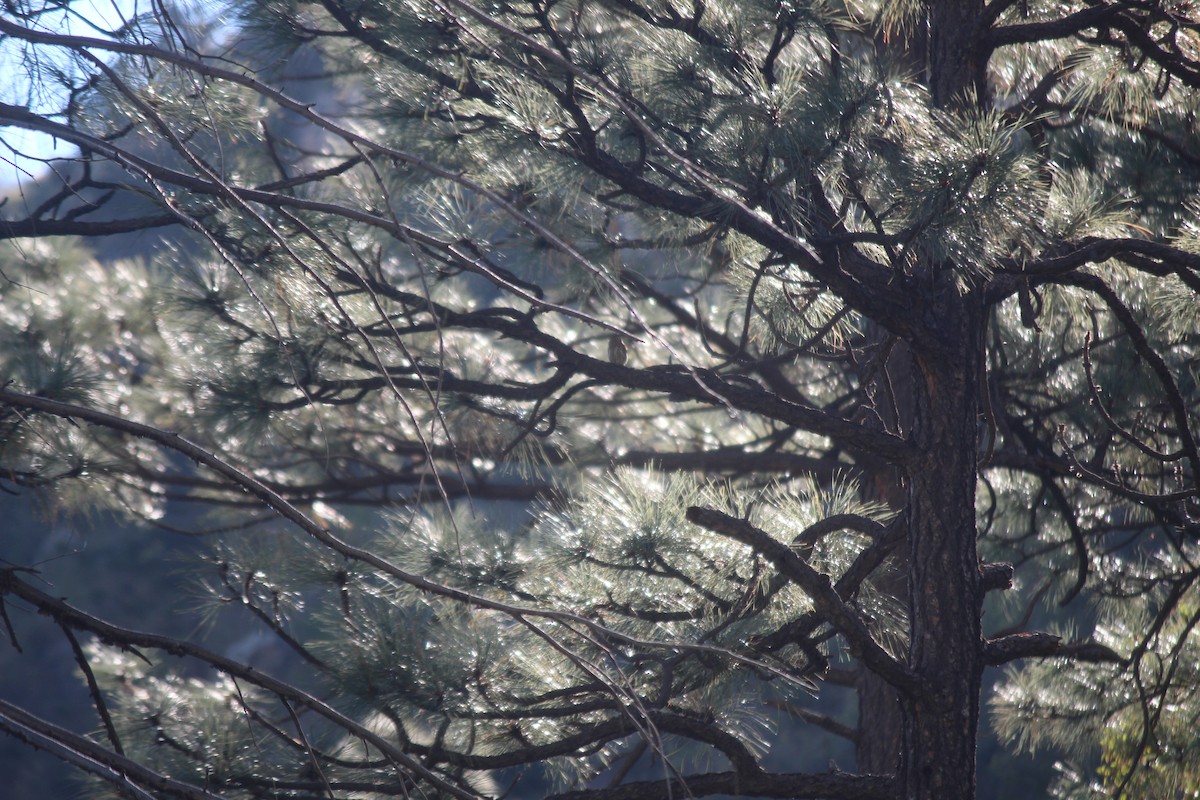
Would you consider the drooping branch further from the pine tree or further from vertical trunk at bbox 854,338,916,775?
vertical trunk at bbox 854,338,916,775

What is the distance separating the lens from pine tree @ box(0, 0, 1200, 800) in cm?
104

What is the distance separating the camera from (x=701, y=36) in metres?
1.21

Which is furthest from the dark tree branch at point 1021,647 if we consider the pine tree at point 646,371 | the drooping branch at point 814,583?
the drooping branch at point 814,583

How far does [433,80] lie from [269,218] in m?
0.39

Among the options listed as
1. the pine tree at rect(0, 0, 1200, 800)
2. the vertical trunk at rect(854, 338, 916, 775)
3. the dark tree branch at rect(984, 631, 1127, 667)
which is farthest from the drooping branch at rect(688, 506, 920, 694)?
the vertical trunk at rect(854, 338, 916, 775)

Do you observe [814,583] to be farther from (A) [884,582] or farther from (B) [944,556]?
(A) [884,582]

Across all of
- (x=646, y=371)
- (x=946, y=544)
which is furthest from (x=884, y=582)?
(x=646, y=371)

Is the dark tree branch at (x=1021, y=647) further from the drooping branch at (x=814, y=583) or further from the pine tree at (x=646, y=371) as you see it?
the drooping branch at (x=814, y=583)

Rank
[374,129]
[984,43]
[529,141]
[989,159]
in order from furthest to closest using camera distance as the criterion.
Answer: [374,129] → [984,43] → [529,141] → [989,159]

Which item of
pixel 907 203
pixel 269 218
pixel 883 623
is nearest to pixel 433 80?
pixel 269 218

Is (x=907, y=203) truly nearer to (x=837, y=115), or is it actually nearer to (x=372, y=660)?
(x=837, y=115)

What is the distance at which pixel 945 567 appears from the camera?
1.16 meters

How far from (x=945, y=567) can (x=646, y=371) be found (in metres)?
0.46

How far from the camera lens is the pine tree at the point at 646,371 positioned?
1.04 meters
